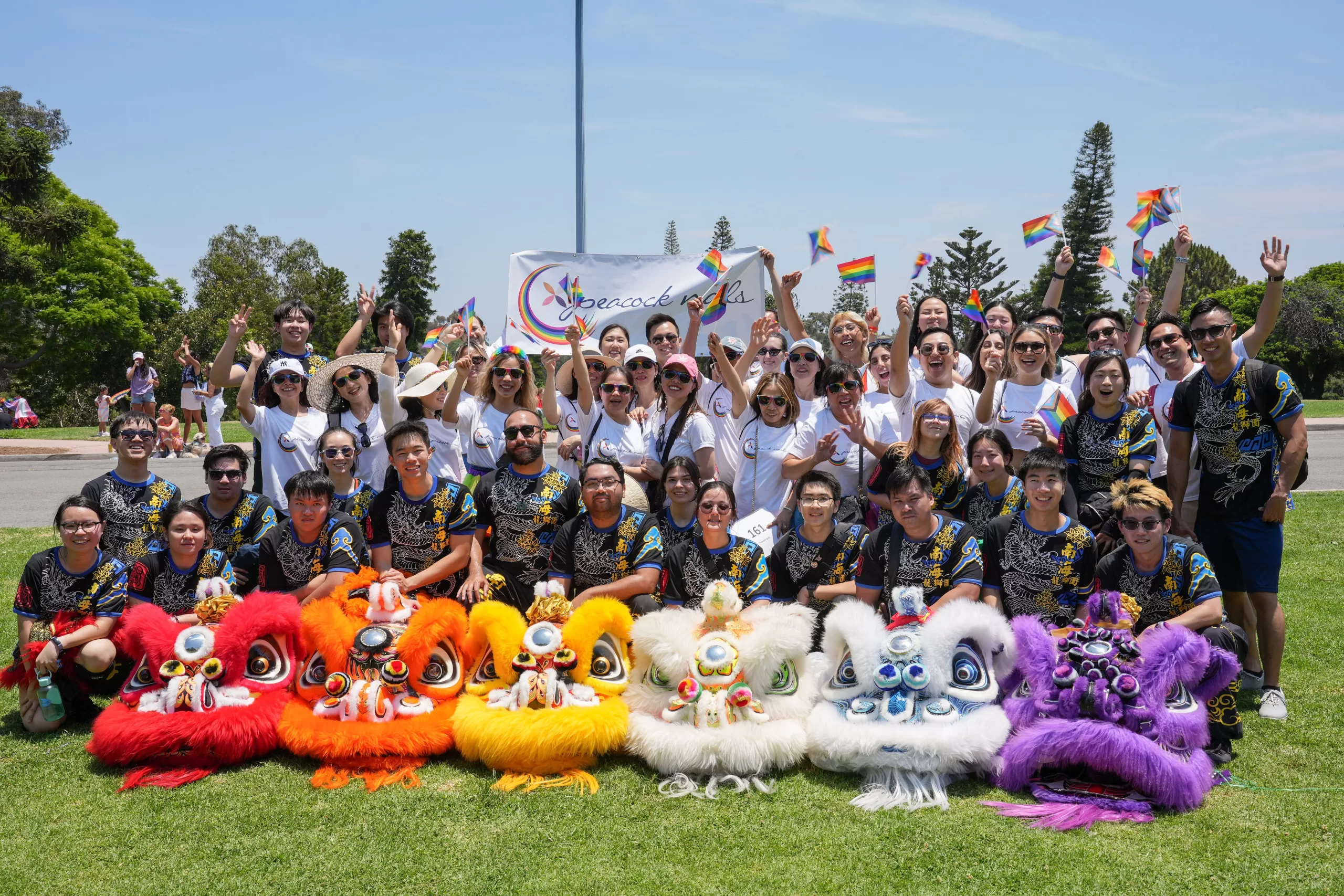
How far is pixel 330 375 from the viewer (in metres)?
6.64

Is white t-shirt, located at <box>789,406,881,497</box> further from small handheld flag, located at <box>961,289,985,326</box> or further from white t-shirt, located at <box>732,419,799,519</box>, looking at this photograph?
small handheld flag, located at <box>961,289,985,326</box>

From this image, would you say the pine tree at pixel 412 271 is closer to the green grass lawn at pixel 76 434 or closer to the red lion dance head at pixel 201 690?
the green grass lawn at pixel 76 434

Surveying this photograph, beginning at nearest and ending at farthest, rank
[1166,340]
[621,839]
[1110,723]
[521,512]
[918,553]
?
[621,839] → [1110,723] → [918,553] → [521,512] → [1166,340]

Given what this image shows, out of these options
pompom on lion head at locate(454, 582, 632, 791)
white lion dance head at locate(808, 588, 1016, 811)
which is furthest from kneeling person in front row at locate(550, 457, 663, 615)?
white lion dance head at locate(808, 588, 1016, 811)

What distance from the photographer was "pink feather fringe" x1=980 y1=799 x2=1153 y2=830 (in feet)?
13.2

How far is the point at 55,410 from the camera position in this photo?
1364 inches

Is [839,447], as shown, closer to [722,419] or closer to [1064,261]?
[722,419]

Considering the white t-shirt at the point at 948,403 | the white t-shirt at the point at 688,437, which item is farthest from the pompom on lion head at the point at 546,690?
the white t-shirt at the point at 948,403

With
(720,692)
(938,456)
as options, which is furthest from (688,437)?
(720,692)

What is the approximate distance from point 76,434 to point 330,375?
77.2 ft

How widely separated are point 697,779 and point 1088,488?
3.02m

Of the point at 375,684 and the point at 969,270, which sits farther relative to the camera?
the point at 969,270

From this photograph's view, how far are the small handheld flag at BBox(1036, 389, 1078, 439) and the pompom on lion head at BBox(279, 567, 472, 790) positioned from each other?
3.81 meters

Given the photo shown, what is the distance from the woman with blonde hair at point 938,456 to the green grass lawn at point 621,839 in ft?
5.87
